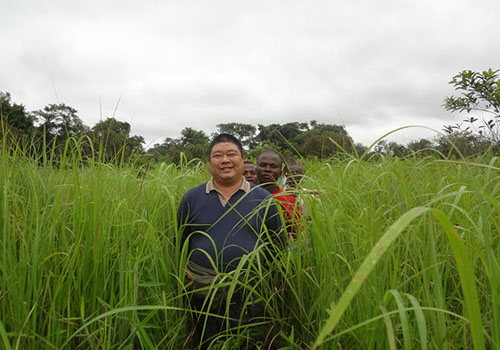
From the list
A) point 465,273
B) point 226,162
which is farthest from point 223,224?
point 465,273

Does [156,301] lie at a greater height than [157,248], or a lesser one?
lesser

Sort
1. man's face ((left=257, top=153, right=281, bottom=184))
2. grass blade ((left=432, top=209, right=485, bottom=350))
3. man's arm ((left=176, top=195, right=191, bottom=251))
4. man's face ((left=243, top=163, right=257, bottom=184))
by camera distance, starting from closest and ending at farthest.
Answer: grass blade ((left=432, top=209, right=485, bottom=350)) → man's arm ((left=176, top=195, right=191, bottom=251)) → man's face ((left=257, top=153, right=281, bottom=184)) → man's face ((left=243, top=163, right=257, bottom=184))

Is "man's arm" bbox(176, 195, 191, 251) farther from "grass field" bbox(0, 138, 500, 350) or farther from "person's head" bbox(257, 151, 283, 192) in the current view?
"person's head" bbox(257, 151, 283, 192)

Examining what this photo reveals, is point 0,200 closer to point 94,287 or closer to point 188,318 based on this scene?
point 94,287

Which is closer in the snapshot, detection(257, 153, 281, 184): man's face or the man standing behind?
the man standing behind

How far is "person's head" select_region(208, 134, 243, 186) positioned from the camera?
2.01 m

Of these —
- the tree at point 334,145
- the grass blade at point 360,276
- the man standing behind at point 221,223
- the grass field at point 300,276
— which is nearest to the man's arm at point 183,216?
the man standing behind at point 221,223

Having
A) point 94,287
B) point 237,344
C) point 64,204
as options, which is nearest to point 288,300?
point 237,344

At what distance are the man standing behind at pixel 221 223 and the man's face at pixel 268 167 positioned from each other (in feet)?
4.18

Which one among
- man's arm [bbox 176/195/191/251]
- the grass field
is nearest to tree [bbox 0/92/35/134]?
the grass field

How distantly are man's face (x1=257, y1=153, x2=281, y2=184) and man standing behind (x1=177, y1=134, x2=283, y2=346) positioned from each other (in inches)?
50.2

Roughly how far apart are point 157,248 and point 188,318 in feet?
1.88

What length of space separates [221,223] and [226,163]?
40 cm

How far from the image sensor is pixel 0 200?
129cm
